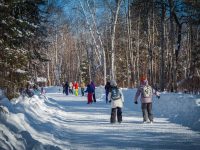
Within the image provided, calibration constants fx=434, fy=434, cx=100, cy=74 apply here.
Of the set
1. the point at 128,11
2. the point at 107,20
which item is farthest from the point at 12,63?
the point at 107,20

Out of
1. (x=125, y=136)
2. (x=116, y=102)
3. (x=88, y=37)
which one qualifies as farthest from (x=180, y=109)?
(x=88, y=37)

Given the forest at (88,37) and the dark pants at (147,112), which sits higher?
the forest at (88,37)

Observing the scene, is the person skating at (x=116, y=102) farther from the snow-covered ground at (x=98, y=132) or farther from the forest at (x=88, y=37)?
the forest at (x=88, y=37)

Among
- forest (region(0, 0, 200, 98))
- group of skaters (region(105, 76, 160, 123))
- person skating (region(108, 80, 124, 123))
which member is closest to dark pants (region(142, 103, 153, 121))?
group of skaters (region(105, 76, 160, 123))

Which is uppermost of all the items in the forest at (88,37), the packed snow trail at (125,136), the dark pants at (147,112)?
the forest at (88,37)

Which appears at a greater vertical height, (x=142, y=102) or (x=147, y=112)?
(x=142, y=102)

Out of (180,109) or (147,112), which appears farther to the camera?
(180,109)

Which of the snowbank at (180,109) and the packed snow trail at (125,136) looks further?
the snowbank at (180,109)

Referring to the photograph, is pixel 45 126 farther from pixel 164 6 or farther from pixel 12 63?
pixel 164 6

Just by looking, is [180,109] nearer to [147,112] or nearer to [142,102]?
[147,112]

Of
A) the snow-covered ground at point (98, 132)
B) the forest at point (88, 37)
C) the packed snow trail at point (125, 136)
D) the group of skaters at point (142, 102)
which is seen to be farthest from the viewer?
the group of skaters at point (142, 102)

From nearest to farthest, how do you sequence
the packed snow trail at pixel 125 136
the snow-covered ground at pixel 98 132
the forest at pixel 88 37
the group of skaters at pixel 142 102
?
the snow-covered ground at pixel 98 132 < the packed snow trail at pixel 125 136 < the forest at pixel 88 37 < the group of skaters at pixel 142 102

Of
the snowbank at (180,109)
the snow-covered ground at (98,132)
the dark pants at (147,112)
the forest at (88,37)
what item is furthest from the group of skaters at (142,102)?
the forest at (88,37)

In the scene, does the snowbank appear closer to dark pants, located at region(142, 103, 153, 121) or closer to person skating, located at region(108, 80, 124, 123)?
dark pants, located at region(142, 103, 153, 121)
